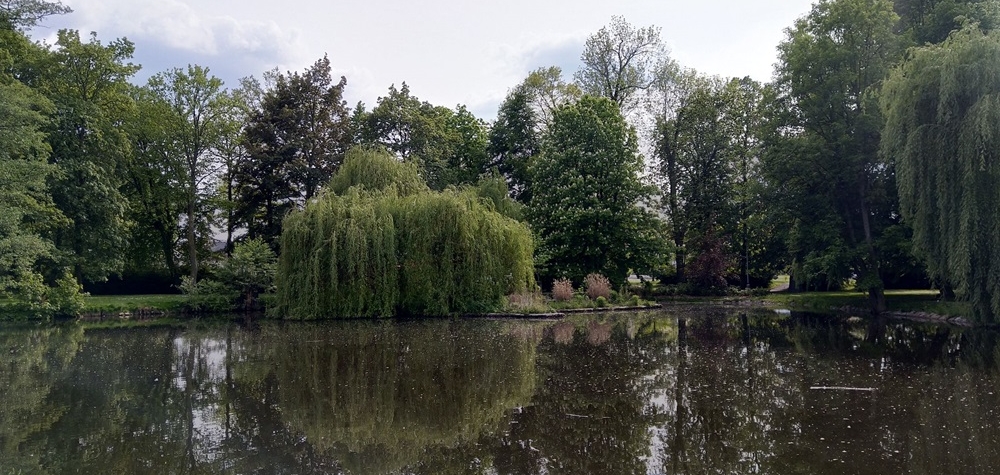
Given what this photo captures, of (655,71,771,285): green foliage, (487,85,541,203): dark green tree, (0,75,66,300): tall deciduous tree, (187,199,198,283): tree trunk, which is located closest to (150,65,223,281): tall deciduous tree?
(187,199,198,283): tree trunk

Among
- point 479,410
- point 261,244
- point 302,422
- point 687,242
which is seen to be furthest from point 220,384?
point 687,242

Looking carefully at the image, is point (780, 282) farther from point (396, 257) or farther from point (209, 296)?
point (209, 296)

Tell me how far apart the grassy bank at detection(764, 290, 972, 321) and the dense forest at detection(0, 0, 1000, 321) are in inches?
32.3

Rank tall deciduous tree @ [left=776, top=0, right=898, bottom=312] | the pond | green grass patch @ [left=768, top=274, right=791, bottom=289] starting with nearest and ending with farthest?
the pond
tall deciduous tree @ [left=776, top=0, right=898, bottom=312]
green grass patch @ [left=768, top=274, right=791, bottom=289]

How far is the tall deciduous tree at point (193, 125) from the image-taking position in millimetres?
32469

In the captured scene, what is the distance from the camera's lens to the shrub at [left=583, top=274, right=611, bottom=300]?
87.9ft

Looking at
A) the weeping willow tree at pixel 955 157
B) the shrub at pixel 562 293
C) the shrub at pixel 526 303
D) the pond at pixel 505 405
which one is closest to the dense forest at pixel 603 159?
the weeping willow tree at pixel 955 157

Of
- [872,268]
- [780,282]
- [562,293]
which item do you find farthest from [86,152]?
[780,282]

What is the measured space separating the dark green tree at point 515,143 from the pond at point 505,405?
19.6 metres

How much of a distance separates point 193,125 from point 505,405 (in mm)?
29720

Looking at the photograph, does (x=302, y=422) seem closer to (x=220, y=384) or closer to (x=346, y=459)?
(x=346, y=459)

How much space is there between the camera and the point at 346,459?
22.2ft

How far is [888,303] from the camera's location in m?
25.6

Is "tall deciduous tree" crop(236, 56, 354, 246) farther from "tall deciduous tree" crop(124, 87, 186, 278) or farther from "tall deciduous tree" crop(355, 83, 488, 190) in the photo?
"tall deciduous tree" crop(124, 87, 186, 278)
